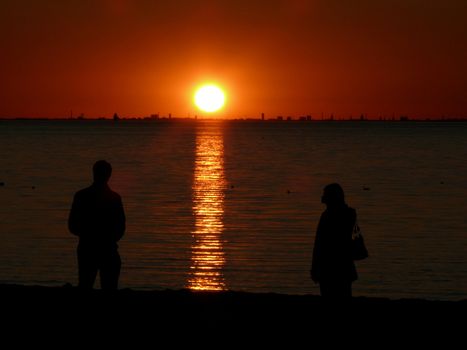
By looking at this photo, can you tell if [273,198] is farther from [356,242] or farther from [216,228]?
[356,242]

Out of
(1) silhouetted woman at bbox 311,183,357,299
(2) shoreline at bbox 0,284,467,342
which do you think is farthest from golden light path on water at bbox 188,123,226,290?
(1) silhouetted woman at bbox 311,183,357,299

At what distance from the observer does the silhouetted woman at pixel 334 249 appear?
10.8 m

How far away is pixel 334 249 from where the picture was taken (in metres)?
11.0

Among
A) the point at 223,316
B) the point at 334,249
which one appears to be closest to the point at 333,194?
the point at 334,249

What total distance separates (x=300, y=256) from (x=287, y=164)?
61.1m

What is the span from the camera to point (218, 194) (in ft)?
170

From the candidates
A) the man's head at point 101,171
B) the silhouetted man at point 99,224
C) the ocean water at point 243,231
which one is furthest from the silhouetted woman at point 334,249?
the ocean water at point 243,231

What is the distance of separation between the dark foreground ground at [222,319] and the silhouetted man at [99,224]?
52 cm

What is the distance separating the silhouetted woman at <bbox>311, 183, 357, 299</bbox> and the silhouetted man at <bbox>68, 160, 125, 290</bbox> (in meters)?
2.30

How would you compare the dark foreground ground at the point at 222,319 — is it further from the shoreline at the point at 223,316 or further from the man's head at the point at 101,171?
the man's head at the point at 101,171

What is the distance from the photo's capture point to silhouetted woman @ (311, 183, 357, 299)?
35.5 ft

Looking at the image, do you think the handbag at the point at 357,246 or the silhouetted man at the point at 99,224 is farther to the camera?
the silhouetted man at the point at 99,224

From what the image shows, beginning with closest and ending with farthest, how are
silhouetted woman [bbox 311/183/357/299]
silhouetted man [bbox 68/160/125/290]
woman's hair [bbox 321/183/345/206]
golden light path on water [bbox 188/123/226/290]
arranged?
woman's hair [bbox 321/183/345/206], silhouetted woman [bbox 311/183/357/299], silhouetted man [bbox 68/160/125/290], golden light path on water [bbox 188/123/226/290]

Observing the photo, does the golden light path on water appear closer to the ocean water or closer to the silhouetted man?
the ocean water
